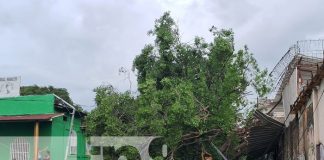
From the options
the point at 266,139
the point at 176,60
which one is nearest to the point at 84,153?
the point at 176,60

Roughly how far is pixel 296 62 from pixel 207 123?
5.97 m

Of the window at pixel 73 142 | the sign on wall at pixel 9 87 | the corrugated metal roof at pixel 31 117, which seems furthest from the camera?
the window at pixel 73 142

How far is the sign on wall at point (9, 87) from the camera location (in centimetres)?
2152

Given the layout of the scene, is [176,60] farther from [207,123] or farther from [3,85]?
[3,85]

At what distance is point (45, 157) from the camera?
2070 cm

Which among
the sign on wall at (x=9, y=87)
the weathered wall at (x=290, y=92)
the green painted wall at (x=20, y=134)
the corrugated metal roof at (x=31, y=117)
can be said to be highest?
the sign on wall at (x=9, y=87)

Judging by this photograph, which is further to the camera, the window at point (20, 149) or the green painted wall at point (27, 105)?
the window at point (20, 149)

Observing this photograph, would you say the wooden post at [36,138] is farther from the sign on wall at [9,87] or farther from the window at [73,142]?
the window at [73,142]

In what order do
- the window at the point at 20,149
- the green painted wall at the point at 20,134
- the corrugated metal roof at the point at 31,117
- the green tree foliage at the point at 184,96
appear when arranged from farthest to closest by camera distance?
the window at the point at 20,149, the green painted wall at the point at 20,134, the corrugated metal roof at the point at 31,117, the green tree foliage at the point at 184,96

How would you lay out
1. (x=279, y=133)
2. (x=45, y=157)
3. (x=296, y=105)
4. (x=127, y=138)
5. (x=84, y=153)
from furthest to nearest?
(x=84, y=153), (x=45, y=157), (x=127, y=138), (x=279, y=133), (x=296, y=105)

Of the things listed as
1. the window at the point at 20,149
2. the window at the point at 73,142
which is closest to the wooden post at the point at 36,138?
the window at the point at 20,149

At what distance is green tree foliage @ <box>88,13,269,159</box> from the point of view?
17.5 meters

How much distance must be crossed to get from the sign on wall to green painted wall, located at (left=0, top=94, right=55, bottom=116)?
0.96 ft

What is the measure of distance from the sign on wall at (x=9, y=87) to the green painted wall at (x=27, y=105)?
294 mm
